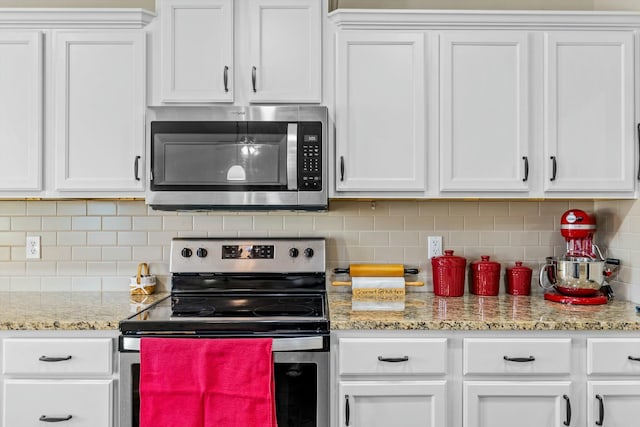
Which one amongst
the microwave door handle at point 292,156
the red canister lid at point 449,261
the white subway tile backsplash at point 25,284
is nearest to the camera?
the microwave door handle at point 292,156

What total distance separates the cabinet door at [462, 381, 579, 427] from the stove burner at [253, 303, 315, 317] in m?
0.65

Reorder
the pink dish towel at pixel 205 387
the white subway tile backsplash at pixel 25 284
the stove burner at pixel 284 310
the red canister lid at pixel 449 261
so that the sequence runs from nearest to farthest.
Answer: the pink dish towel at pixel 205 387, the stove burner at pixel 284 310, the red canister lid at pixel 449 261, the white subway tile backsplash at pixel 25 284

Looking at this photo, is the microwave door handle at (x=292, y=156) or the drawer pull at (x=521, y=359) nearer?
the drawer pull at (x=521, y=359)

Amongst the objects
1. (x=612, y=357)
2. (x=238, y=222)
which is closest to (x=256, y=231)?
(x=238, y=222)

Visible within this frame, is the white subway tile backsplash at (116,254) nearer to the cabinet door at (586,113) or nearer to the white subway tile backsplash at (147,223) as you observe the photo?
the white subway tile backsplash at (147,223)

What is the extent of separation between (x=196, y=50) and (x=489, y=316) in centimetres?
163

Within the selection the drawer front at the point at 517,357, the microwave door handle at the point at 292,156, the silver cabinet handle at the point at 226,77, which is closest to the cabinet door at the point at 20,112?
the silver cabinet handle at the point at 226,77

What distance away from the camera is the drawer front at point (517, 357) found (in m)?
1.77

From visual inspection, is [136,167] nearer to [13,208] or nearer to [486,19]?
[13,208]

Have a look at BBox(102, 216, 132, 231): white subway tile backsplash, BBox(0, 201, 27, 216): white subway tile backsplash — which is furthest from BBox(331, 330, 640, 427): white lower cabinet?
BBox(0, 201, 27, 216): white subway tile backsplash

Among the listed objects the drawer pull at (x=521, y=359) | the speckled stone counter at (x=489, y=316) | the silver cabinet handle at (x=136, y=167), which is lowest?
the drawer pull at (x=521, y=359)

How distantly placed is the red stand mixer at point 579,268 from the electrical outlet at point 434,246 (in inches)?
19.0

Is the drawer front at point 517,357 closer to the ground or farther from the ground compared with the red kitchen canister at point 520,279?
closer to the ground

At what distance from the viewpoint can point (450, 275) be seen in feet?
7.56
